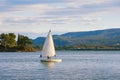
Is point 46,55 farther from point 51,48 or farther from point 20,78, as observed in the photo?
point 20,78

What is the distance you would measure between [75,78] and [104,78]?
4.66m

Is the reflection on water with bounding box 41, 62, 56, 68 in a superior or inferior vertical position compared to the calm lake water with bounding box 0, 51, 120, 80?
superior

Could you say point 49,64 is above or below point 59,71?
above

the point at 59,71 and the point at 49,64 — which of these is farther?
the point at 49,64

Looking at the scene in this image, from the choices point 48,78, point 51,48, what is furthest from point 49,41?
point 48,78

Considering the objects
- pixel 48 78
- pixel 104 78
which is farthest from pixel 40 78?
pixel 104 78

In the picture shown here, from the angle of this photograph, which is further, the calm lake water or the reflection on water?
the reflection on water

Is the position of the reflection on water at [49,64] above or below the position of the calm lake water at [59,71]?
above

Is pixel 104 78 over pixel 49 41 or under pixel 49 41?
under

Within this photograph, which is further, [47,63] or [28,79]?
[47,63]

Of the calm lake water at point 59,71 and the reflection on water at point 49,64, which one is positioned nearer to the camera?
the calm lake water at point 59,71

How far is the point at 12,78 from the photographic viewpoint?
6600cm

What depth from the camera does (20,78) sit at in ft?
216

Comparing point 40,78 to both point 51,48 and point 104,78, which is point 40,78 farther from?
point 51,48
